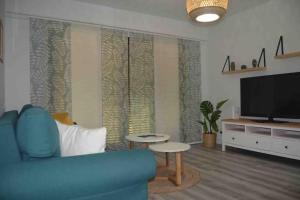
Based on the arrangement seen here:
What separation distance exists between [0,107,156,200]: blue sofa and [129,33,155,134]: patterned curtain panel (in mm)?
2958

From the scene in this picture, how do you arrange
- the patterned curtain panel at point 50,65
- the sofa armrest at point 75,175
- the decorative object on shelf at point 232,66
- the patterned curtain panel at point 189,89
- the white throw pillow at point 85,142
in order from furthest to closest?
the patterned curtain panel at point 189,89
the decorative object on shelf at point 232,66
the patterned curtain panel at point 50,65
the white throw pillow at point 85,142
the sofa armrest at point 75,175

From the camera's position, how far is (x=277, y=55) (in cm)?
368

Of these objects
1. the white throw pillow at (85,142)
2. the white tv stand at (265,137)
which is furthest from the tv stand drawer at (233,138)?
the white throw pillow at (85,142)

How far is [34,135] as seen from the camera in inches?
47.6

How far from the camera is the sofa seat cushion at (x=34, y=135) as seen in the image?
1.21 metres

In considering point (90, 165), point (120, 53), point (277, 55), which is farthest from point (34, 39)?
point (277, 55)

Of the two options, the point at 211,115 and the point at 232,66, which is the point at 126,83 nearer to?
the point at 211,115

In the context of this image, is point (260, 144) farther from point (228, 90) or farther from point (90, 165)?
point (90, 165)

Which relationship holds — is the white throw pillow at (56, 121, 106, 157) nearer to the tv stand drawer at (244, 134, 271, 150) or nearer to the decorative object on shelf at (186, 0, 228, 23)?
the decorative object on shelf at (186, 0, 228, 23)

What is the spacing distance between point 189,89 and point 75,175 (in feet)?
13.1

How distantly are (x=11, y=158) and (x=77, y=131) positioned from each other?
0.39m

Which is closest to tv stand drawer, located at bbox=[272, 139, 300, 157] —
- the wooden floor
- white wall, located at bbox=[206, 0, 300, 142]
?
the wooden floor

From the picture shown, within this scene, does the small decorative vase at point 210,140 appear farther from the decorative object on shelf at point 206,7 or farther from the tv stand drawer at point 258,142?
the decorative object on shelf at point 206,7

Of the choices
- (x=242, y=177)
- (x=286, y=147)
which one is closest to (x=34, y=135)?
(x=242, y=177)
